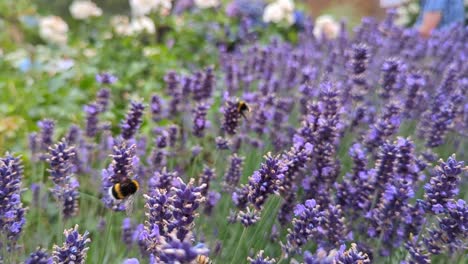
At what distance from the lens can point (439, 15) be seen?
5586 mm

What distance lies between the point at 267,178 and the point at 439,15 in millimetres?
4874

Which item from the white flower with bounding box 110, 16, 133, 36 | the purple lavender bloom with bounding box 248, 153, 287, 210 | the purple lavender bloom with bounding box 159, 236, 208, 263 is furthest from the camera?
the white flower with bounding box 110, 16, 133, 36

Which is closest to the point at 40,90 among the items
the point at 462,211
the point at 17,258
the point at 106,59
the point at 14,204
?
the point at 106,59

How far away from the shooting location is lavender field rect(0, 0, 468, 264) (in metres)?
1.62

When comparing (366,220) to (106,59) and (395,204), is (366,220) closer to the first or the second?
(395,204)

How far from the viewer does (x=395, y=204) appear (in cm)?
188

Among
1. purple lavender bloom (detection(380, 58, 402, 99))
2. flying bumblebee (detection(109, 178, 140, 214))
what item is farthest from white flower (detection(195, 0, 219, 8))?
flying bumblebee (detection(109, 178, 140, 214))

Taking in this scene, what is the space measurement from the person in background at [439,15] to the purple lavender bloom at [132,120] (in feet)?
13.5

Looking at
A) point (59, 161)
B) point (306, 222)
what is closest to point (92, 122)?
point (59, 161)

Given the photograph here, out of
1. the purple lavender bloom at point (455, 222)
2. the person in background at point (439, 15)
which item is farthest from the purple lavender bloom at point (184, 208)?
the person in background at point (439, 15)

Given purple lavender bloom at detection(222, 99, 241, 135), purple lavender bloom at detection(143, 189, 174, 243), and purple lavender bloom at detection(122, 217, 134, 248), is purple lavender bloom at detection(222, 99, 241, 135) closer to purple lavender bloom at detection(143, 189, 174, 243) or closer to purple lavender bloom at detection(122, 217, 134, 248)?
purple lavender bloom at detection(122, 217, 134, 248)

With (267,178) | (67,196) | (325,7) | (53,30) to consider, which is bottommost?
(67,196)

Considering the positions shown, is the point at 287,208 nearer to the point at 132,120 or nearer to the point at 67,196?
the point at 132,120

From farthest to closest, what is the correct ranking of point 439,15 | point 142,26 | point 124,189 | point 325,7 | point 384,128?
point 325,7 < point 142,26 < point 439,15 < point 384,128 < point 124,189
